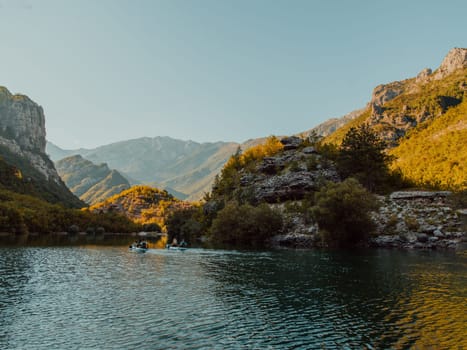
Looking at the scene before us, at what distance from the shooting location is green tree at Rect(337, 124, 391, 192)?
140125mm

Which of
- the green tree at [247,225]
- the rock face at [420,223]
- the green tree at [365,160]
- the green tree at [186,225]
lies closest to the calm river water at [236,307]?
the rock face at [420,223]

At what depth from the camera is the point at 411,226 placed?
343 feet

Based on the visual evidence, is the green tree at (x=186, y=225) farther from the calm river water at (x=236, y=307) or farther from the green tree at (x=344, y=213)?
the calm river water at (x=236, y=307)

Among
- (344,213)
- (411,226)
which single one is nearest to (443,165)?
(411,226)

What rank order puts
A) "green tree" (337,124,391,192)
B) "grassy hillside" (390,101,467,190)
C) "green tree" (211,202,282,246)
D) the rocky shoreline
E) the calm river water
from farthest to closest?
1. "grassy hillside" (390,101,467,190)
2. "green tree" (337,124,391,192)
3. "green tree" (211,202,282,246)
4. the rocky shoreline
5. the calm river water

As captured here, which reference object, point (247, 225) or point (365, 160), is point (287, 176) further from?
point (247, 225)

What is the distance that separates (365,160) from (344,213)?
4511 centimetres

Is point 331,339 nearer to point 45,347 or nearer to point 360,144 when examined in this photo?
point 45,347

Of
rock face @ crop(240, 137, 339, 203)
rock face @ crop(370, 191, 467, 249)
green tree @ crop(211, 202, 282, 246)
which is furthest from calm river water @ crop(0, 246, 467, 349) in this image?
rock face @ crop(240, 137, 339, 203)

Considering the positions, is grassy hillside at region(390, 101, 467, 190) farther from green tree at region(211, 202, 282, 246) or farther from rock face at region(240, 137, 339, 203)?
green tree at region(211, 202, 282, 246)

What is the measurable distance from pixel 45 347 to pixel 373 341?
80.7 feet

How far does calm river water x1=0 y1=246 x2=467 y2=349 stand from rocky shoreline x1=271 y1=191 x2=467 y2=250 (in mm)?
34436

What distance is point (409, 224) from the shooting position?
105m

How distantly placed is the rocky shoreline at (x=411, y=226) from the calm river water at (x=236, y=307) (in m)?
34.4
